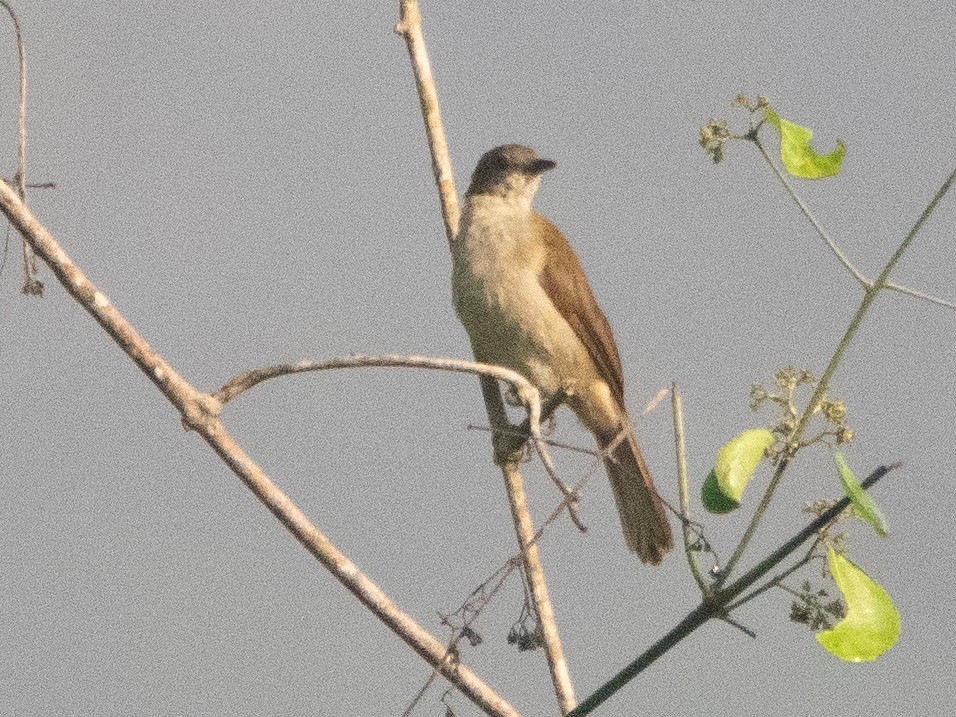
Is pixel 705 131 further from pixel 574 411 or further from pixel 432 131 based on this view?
pixel 574 411

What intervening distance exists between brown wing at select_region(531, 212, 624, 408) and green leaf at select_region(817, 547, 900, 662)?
2.49 m

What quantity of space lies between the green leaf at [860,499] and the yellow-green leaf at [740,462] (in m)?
0.23

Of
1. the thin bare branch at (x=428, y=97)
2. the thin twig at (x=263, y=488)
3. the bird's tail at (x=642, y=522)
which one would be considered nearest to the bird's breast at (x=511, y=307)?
the bird's tail at (x=642, y=522)

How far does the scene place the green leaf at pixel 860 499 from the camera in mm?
2174

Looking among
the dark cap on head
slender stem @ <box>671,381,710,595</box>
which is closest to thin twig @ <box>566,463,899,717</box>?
slender stem @ <box>671,381,710,595</box>

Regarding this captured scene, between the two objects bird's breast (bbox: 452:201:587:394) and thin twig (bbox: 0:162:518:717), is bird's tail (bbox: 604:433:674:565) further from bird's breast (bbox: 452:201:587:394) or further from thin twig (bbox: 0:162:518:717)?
thin twig (bbox: 0:162:518:717)

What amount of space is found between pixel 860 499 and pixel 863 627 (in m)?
0.31

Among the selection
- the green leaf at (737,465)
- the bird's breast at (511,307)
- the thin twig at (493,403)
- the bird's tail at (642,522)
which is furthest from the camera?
the bird's tail at (642,522)

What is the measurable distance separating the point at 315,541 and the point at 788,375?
3.04 feet

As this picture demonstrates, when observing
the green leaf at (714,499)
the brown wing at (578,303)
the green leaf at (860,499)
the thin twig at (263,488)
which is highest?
the brown wing at (578,303)

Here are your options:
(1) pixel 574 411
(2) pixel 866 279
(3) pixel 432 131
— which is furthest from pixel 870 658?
(1) pixel 574 411

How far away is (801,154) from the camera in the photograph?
266 cm

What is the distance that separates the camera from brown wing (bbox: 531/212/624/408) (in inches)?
190

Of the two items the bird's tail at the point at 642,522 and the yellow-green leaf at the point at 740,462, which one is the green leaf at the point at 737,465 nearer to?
the yellow-green leaf at the point at 740,462
